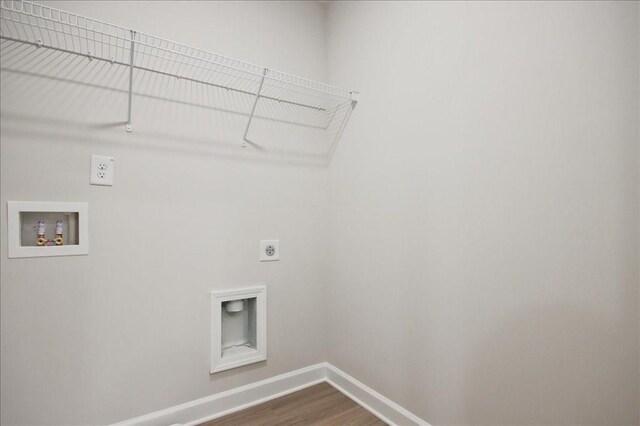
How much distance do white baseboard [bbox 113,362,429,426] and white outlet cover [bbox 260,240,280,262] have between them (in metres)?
0.69

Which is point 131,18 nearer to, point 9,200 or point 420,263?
point 9,200

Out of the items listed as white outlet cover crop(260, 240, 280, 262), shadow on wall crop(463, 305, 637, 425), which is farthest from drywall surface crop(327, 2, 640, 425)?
white outlet cover crop(260, 240, 280, 262)

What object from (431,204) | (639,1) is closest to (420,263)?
(431,204)

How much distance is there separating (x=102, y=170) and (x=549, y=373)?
191 cm

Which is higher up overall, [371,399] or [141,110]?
[141,110]

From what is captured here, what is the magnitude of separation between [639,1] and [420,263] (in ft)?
3.73

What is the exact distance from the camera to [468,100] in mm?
1368

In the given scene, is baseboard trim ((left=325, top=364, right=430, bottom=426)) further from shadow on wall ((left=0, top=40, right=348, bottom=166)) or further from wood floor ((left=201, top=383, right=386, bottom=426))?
shadow on wall ((left=0, top=40, right=348, bottom=166))

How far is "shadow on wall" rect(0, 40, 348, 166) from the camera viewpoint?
1.33m

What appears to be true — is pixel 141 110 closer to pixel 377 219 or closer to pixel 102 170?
pixel 102 170

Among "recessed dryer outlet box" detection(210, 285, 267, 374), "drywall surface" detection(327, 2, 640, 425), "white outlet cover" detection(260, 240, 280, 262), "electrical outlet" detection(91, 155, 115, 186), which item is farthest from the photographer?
"white outlet cover" detection(260, 240, 280, 262)

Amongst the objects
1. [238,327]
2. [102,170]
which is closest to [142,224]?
[102,170]

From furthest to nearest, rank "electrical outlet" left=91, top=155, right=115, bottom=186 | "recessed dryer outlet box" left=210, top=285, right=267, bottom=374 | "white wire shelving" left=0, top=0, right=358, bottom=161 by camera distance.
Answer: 1. "recessed dryer outlet box" left=210, top=285, right=267, bottom=374
2. "electrical outlet" left=91, top=155, right=115, bottom=186
3. "white wire shelving" left=0, top=0, right=358, bottom=161

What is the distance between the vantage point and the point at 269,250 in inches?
75.0
